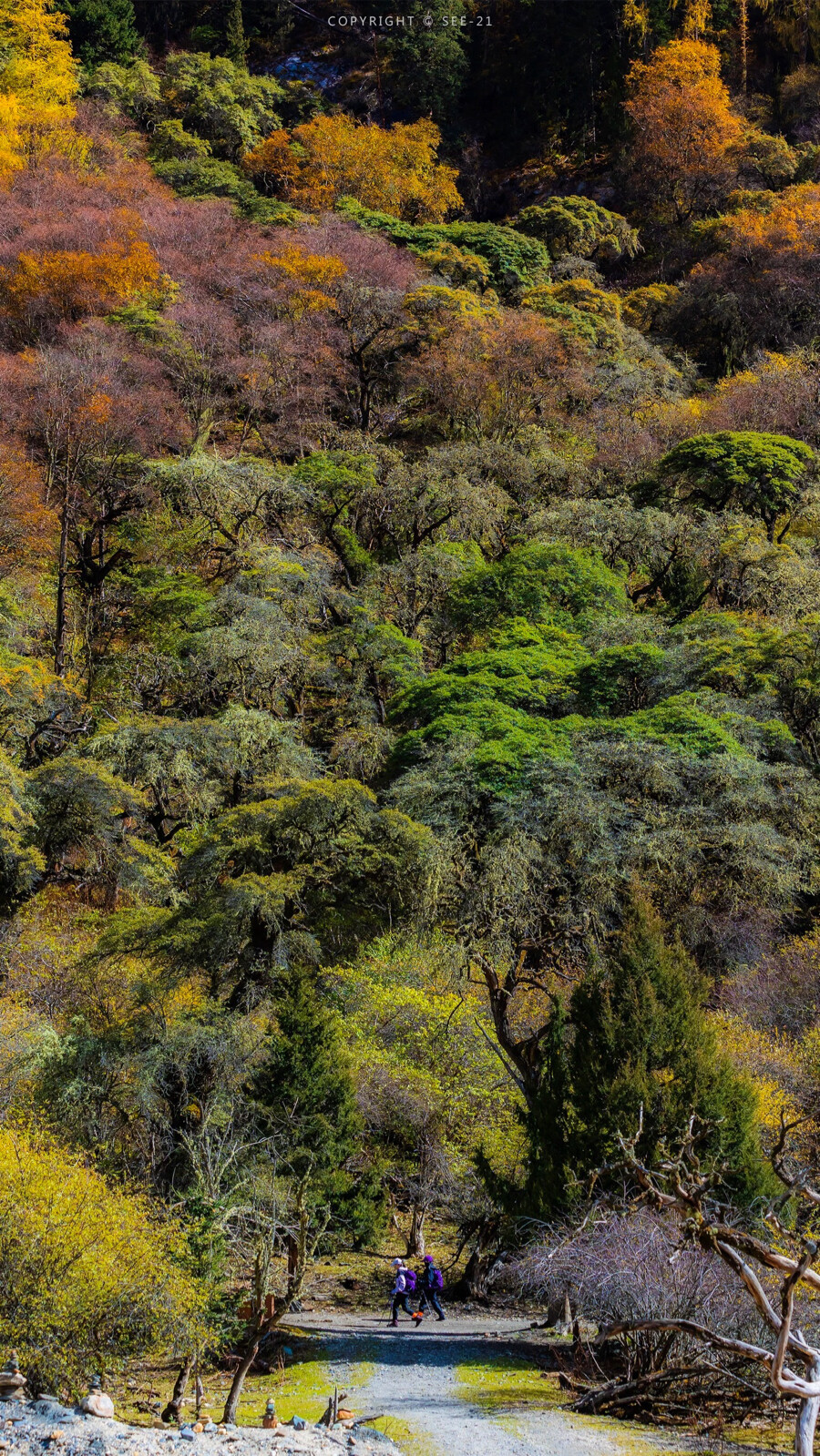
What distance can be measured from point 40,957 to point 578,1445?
11229 mm

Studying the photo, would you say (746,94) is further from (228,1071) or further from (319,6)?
(228,1071)

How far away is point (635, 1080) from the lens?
12.5 meters

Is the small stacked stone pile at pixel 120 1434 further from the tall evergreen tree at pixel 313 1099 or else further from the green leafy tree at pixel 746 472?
the green leafy tree at pixel 746 472

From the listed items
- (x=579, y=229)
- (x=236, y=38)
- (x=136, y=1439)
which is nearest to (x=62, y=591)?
(x=136, y=1439)

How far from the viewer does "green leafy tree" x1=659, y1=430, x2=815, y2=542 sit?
3025 cm

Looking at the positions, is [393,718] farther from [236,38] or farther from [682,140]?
[236,38]

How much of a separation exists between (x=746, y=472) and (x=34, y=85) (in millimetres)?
34201

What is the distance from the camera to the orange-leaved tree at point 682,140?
50625 mm

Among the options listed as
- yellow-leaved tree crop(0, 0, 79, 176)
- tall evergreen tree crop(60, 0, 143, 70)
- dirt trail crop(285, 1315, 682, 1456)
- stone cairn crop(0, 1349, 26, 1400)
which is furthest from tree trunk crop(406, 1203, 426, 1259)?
tall evergreen tree crop(60, 0, 143, 70)

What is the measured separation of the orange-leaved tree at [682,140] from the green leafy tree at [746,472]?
77.3ft

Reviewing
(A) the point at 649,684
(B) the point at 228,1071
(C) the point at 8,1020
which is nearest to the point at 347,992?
(B) the point at 228,1071

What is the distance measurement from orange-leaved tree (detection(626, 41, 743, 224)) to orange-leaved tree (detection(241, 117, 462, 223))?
793cm

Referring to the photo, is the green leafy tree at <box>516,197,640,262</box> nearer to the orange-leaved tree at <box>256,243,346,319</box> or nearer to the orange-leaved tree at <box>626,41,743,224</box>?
the orange-leaved tree at <box>626,41,743,224</box>

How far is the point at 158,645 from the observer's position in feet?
→ 87.1
